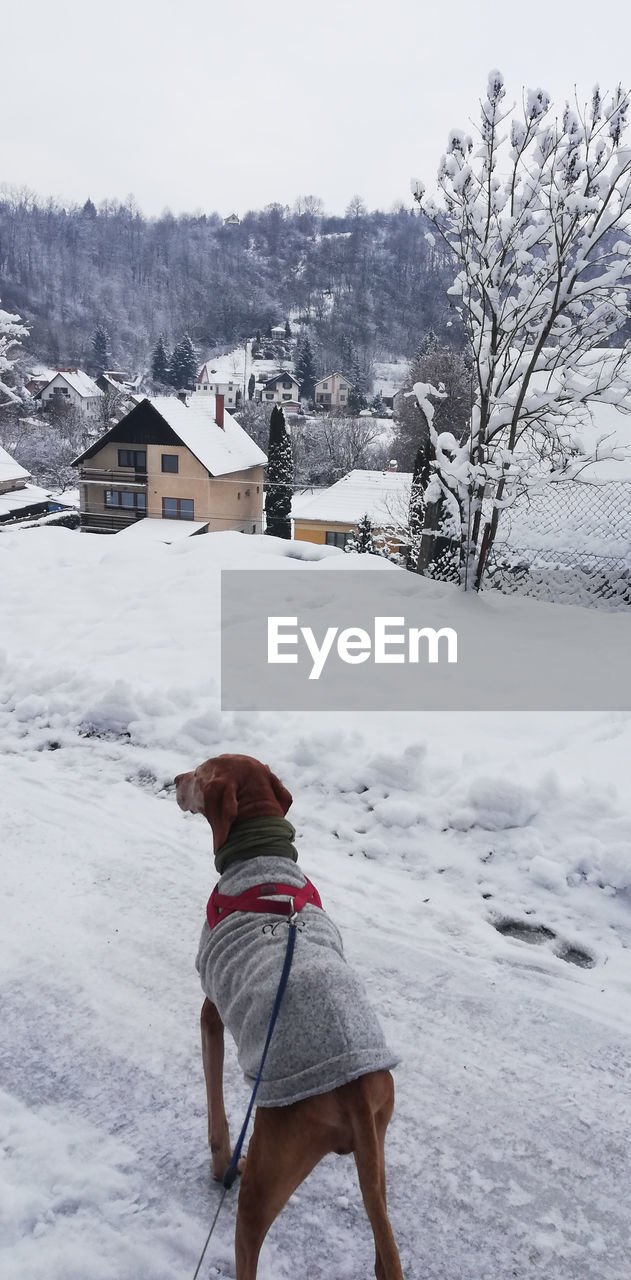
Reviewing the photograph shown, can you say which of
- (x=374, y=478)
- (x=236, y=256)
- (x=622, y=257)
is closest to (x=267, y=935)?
(x=622, y=257)

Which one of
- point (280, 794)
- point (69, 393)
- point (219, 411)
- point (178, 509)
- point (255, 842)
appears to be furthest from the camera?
point (69, 393)

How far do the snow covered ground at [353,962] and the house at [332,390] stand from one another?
262ft

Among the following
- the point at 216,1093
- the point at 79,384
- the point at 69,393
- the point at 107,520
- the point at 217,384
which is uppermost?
the point at 217,384

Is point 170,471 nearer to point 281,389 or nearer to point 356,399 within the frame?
point 356,399

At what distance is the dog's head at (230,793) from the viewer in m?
2.40

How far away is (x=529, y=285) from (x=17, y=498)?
29.9 m

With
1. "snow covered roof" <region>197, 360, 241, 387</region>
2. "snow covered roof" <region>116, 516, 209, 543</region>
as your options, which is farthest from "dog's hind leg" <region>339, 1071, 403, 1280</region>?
"snow covered roof" <region>197, 360, 241, 387</region>

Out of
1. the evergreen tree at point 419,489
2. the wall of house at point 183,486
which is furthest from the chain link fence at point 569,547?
the wall of house at point 183,486

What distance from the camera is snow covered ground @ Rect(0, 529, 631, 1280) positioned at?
2234mm

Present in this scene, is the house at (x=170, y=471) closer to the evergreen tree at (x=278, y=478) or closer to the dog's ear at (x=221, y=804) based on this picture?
the evergreen tree at (x=278, y=478)

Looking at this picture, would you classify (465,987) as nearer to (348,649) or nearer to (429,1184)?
(429,1184)

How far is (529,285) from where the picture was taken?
6395mm

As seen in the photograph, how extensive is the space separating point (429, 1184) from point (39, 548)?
806 cm

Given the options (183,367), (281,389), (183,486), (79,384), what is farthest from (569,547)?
(183,367)
